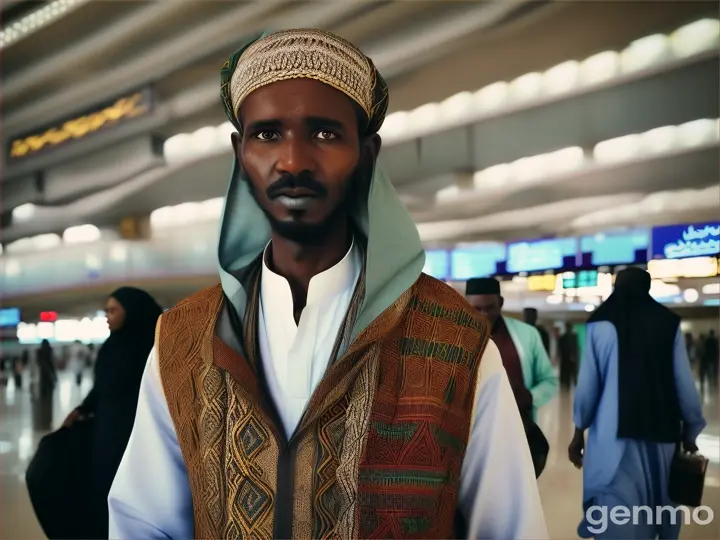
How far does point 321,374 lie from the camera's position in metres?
0.96

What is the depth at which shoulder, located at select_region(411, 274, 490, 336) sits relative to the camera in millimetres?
976

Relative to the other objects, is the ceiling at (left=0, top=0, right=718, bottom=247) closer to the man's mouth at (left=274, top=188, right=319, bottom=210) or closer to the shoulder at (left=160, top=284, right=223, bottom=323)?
the shoulder at (left=160, top=284, right=223, bottom=323)

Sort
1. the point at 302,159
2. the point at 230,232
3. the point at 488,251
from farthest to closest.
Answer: the point at 488,251, the point at 230,232, the point at 302,159

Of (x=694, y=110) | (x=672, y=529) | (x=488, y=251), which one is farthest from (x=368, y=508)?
(x=694, y=110)

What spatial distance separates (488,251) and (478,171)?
352 millimetres

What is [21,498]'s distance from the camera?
290 cm

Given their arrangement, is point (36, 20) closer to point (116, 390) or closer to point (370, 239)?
point (116, 390)

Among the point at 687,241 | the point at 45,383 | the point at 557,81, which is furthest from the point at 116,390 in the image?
the point at 687,241

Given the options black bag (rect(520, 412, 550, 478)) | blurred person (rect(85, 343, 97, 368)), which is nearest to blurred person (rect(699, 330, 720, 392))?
black bag (rect(520, 412, 550, 478))

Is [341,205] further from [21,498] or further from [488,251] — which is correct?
[21,498]

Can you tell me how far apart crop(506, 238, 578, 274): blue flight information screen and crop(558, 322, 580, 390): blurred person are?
0.25 metres

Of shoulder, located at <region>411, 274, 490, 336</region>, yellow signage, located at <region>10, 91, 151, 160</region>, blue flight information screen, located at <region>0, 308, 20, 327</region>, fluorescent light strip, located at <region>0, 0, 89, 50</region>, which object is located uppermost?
fluorescent light strip, located at <region>0, 0, 89, 50</region>

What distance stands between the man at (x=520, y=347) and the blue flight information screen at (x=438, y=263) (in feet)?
0.34

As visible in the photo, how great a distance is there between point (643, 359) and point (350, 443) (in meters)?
1.87
